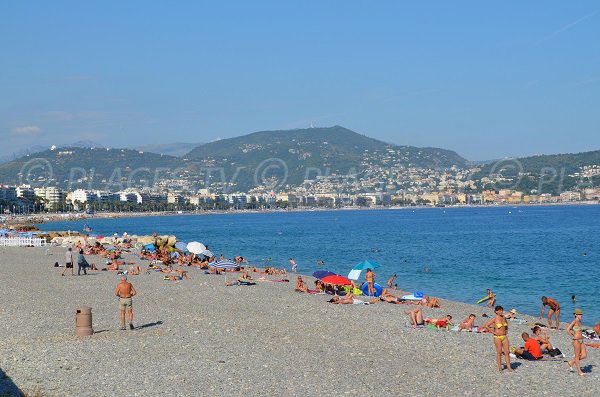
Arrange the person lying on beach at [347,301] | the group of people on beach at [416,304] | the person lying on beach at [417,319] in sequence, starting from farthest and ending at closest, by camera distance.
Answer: the person lying on beach at [347,301] < the person lying on beach at [417,319] < the group of people on beach at [416,304]

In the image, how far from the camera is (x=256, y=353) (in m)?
13.5

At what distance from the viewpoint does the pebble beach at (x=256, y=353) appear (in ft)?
36.3

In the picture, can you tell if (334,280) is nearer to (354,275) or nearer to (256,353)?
(354,275)

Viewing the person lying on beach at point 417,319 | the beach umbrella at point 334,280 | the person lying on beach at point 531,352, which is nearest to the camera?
the person lying on beach at point 531,352

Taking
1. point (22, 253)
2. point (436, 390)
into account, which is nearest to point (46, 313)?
point (436, 390)

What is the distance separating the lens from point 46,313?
60.5 feet

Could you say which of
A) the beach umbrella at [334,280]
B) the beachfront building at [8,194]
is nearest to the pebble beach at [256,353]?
the beach umbrella at [334,280]

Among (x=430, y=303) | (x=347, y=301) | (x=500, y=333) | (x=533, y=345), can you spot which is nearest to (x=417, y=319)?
(x=533, y=345)

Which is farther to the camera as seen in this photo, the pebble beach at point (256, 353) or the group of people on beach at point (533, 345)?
the group of people on beach at point (533, 345)

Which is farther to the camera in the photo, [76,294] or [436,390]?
[76,294]

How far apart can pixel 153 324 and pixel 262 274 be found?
15939mm

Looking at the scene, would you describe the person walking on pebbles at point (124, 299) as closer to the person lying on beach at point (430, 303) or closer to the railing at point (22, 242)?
the person lying on beach at point (430, 303)

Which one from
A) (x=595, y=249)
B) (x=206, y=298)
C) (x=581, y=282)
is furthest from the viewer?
(x=595, y=249)

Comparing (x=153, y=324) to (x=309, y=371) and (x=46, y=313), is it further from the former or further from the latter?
(x=309, y=371)
